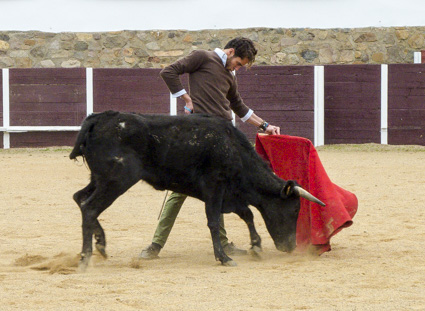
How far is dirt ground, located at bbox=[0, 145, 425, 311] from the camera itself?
3242 millimetres

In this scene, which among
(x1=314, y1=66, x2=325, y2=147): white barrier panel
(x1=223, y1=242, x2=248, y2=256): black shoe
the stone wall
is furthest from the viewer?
the stone wall

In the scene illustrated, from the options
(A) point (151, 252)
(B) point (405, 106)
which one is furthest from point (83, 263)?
(B) point (405, 106)

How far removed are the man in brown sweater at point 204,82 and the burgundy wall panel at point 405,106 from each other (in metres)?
8.30

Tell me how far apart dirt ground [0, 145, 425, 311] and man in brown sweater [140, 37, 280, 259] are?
177 mm

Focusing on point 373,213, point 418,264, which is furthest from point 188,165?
point 373,213

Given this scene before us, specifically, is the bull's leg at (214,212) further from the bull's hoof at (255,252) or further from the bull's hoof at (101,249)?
the bull's hoof at (101,249)

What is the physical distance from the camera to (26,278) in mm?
3734

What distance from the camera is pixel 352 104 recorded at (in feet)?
41.4

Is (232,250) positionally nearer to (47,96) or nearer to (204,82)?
(204,82)

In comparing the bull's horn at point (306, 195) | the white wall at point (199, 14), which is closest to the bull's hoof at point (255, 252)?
the bull's horn at point (306, 195)

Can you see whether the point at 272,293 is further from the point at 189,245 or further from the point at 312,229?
the point at 189,245

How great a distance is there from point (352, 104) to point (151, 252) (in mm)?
8670

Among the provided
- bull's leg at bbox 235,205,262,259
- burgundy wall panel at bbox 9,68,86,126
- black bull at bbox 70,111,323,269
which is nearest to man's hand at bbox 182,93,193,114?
black bull at bbox 70,111,323,269

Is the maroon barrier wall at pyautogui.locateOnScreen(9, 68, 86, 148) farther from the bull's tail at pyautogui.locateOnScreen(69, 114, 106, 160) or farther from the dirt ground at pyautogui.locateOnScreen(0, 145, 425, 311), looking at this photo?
the bull's tail at pyautogui.locateOnScreen(69, 114, 106, 160)
